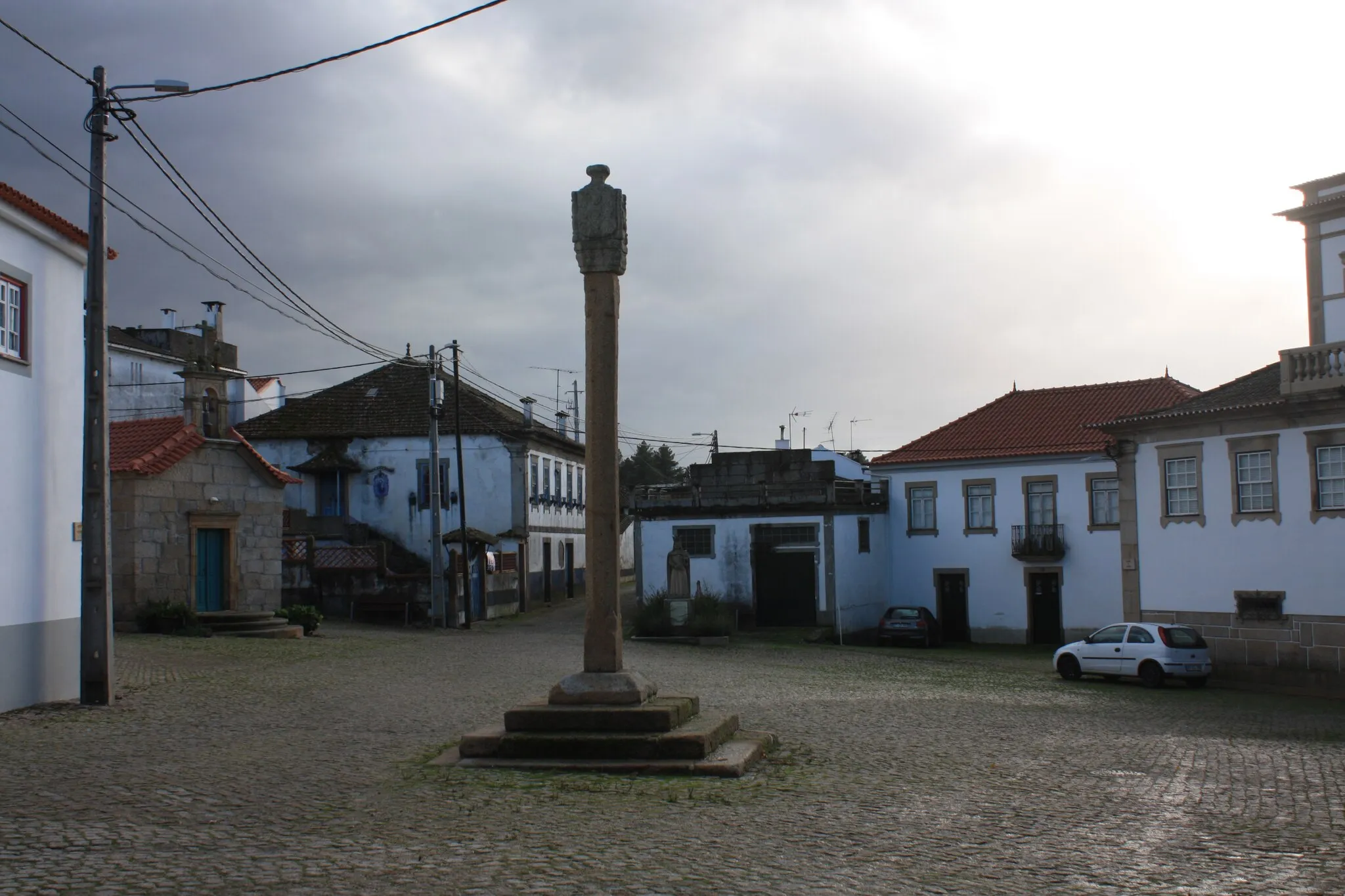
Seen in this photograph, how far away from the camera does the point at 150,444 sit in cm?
2694

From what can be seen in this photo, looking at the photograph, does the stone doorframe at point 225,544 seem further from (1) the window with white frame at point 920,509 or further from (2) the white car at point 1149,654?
(1) the window with white frame at point 920,509

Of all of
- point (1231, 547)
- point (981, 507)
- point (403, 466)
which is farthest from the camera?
point (403, 466)

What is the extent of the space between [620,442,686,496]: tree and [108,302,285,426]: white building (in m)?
48.6

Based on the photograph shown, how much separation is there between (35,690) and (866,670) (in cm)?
1533

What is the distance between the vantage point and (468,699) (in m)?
16.7

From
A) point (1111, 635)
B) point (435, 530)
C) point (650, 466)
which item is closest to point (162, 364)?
point (435, 530)

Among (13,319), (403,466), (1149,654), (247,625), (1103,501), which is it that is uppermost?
(13,319)

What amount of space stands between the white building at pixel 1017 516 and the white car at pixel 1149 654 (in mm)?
11221

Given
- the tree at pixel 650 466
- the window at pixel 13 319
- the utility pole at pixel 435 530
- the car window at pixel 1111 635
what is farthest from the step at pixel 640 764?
the tree at pixel 650 466

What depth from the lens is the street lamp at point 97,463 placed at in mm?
15445

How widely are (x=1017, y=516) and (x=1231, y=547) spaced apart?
A: 1254cm

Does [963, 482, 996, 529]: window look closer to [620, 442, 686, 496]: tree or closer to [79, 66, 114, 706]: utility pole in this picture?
[79, 66, 114, 706]: utility pole

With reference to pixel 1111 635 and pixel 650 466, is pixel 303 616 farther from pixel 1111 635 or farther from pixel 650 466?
pixel 650 466

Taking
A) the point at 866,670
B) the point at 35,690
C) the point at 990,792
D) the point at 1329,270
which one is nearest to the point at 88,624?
the point at 35,690
